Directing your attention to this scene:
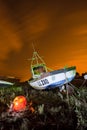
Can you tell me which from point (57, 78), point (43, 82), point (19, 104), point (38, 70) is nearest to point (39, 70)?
point (38, 70)

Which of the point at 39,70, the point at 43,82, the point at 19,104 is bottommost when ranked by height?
the point at 19,104

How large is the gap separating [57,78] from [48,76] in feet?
1.06

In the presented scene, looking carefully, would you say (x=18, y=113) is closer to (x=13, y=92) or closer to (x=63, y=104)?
(x=63, y=104)

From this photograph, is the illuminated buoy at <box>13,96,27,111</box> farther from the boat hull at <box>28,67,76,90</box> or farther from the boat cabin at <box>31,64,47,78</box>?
the boat cabin at <box>31,64,47,78</box>

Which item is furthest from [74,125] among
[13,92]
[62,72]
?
[13,92]

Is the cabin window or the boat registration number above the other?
the cabin window

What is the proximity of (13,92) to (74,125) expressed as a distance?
386cm

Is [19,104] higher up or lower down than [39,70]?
lower down

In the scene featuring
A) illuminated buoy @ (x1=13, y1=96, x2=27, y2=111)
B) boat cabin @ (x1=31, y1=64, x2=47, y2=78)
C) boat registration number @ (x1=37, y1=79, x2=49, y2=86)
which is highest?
boat cabin @ (x1=31, y1=64, x2=47, y2=78)

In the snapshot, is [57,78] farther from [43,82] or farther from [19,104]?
[19,104]

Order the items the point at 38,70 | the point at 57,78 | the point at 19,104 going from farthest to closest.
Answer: the point at 38,70 → the point at 57,78 → the point at 19,104

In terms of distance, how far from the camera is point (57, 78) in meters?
11.5

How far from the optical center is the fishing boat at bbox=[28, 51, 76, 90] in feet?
37.6

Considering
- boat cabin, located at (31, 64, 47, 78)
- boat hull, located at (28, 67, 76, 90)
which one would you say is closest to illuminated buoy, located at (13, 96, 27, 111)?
boat hull, located at (28, 67, 76, 90)
